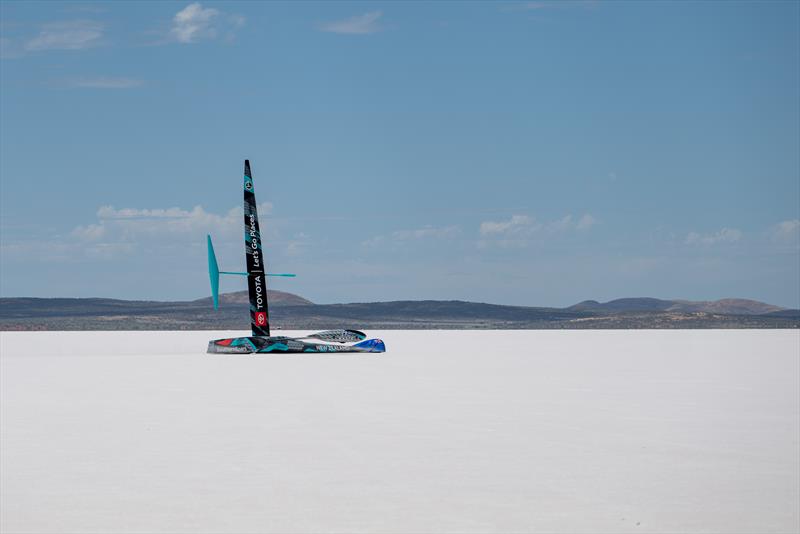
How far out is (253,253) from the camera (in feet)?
131

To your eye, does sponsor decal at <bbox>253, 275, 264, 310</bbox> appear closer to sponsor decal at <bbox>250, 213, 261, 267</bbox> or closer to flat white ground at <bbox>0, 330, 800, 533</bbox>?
sponsor decal at <bbox>250, 213, 261, 267</bbox>

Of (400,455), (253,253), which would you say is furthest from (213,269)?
(400,455)

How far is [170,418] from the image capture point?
56.6ft

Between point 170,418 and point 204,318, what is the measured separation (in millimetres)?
143502

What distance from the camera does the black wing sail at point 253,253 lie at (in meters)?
39.7

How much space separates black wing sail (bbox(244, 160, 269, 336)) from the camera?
1563 inches

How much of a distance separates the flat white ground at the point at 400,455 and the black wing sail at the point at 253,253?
13849 millimetres

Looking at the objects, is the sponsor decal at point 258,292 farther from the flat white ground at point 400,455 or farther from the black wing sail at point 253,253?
the flat white ground at point 400,455

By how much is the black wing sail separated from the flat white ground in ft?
45.4

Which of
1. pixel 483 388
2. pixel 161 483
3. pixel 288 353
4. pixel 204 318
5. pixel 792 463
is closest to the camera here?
pixel 161 483

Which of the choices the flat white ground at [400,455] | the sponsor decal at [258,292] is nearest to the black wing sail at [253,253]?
the sponsor decal at [258,292]

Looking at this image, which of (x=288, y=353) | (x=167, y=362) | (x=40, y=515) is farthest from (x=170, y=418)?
(x=288, y=353)

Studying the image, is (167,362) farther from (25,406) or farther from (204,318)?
(204,318)

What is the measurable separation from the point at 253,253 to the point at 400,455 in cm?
2726
